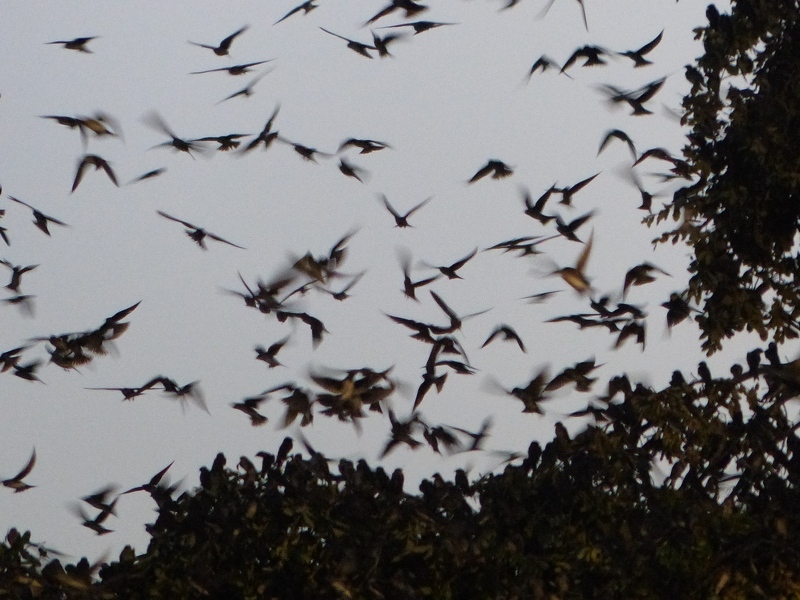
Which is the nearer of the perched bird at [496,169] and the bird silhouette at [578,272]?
the bird silhouette at [578,272]

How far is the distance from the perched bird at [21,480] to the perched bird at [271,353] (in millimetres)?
2285

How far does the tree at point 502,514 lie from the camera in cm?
943

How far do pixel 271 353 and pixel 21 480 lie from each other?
8.61 ft

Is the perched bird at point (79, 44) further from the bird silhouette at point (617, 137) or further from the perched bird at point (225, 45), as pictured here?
the bird silhouette at point (617, 137)

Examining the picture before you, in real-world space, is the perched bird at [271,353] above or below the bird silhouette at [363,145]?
below

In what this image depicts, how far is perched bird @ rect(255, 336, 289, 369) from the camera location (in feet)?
37.0

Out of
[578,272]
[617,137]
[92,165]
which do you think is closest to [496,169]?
[617,137]

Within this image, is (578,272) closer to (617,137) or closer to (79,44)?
(617,137)

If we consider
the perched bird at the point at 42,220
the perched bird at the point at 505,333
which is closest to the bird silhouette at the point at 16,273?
the perched bird at the point at 42,220

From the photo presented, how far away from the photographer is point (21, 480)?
35.7ft

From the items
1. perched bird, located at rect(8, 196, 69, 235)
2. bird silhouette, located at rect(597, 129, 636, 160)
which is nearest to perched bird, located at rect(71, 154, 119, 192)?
perched bird, located at rect(8, 196, 69, 235)

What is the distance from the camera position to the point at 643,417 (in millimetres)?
10328

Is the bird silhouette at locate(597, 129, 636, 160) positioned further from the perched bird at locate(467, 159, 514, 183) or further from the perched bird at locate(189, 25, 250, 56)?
the perched bird at locate(189, 25, 250, 56)

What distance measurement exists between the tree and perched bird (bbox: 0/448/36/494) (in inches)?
1.9
